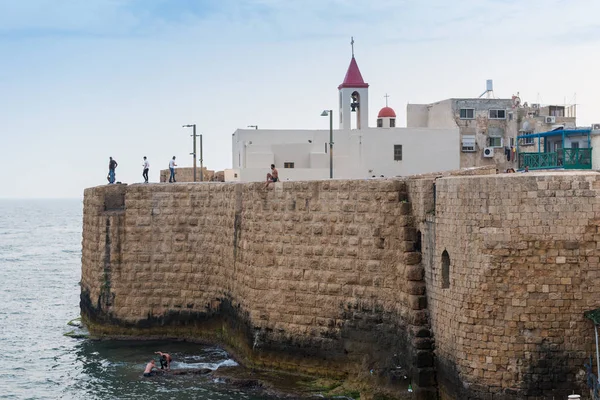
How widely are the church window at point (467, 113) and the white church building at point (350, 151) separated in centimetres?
214

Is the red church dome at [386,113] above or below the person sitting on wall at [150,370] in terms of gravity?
above

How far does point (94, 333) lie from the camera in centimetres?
3027

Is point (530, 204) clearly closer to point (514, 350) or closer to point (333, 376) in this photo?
point (514, 350)

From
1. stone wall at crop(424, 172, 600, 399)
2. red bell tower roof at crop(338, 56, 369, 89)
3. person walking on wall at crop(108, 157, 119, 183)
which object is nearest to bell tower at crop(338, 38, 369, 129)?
red bell tower roof at crop(338, 56, 369, 89)

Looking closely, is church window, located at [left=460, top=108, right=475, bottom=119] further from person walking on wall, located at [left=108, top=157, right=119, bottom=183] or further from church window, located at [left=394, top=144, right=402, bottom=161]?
person walking on wall, located at [left=108, top=157, right=119, bottom=183]

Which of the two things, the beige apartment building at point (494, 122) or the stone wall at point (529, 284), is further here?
the beige apartment building at point (494, 122)

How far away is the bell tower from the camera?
135 feet

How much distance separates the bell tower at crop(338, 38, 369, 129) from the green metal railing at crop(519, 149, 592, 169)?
1026 centimetres

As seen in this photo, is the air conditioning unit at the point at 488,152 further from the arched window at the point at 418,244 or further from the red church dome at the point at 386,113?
the arched window at the point at 418,244

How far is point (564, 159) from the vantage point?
96.8 feet

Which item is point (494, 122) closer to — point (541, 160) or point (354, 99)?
point (354, 99)

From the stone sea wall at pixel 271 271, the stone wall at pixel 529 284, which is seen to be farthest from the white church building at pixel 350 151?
the stone wall at pixel 529 284

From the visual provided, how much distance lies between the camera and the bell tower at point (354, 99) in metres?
41.1

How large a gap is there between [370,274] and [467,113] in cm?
2209
